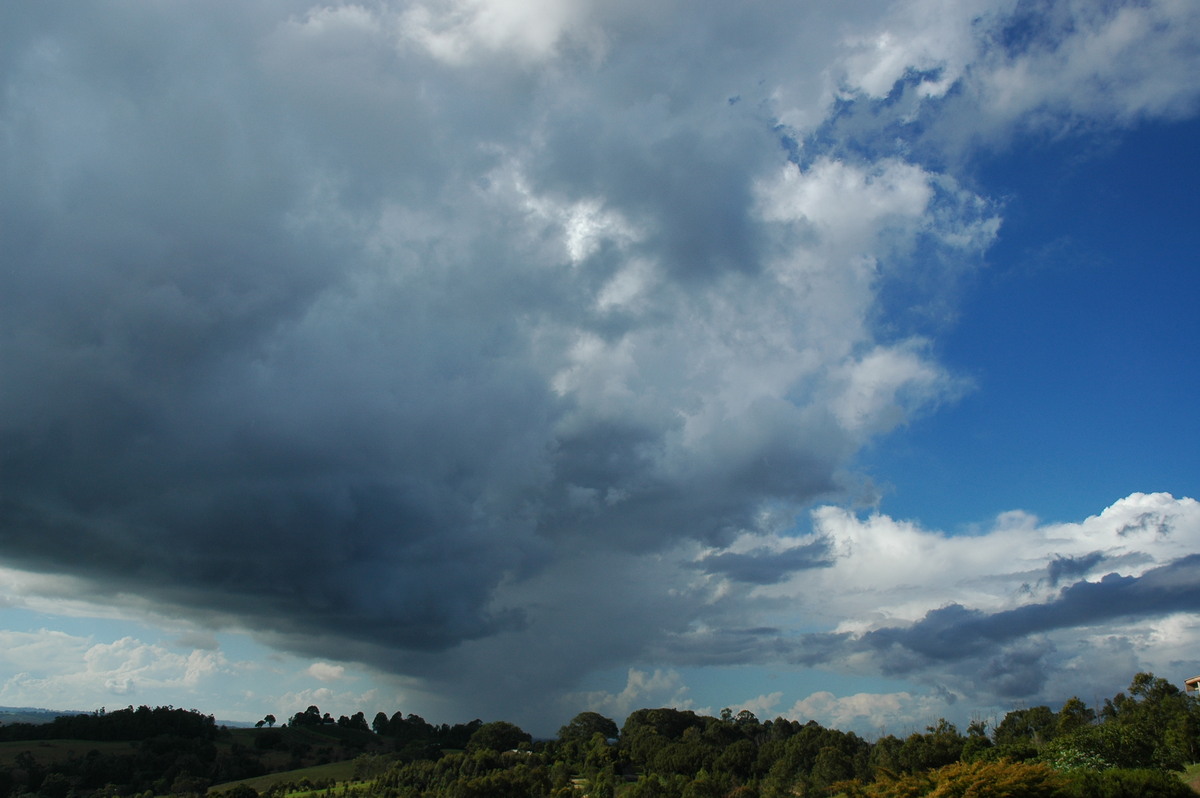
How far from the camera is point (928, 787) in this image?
2820 inches

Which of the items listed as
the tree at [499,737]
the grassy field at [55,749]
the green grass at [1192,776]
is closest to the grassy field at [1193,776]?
the green grass at [1192,776]

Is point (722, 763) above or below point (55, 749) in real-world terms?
below

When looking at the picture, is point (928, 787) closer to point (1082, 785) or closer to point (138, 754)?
point (1082, 785)

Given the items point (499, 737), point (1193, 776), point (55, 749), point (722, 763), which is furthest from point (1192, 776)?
point (55, 749)

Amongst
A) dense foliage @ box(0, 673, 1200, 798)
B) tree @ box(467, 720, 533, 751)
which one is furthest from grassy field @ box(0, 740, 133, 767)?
tree @ box(467, 720, 533, 751)

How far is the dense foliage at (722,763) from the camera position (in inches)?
2746

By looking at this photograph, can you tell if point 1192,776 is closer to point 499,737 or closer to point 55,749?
point 499,737

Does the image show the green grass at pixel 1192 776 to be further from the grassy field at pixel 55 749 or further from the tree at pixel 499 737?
the grassy field at pixel 55 749

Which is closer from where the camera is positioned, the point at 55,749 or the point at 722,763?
the point at 722,763

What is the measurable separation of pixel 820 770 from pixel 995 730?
1491 inches

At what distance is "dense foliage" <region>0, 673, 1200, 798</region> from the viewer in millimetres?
69750

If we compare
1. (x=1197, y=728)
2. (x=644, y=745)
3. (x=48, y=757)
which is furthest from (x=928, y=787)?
(x=48, y=757)

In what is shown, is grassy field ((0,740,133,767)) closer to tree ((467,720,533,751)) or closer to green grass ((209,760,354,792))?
green grass ((209,760,354,792))

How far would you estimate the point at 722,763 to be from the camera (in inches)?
5295
